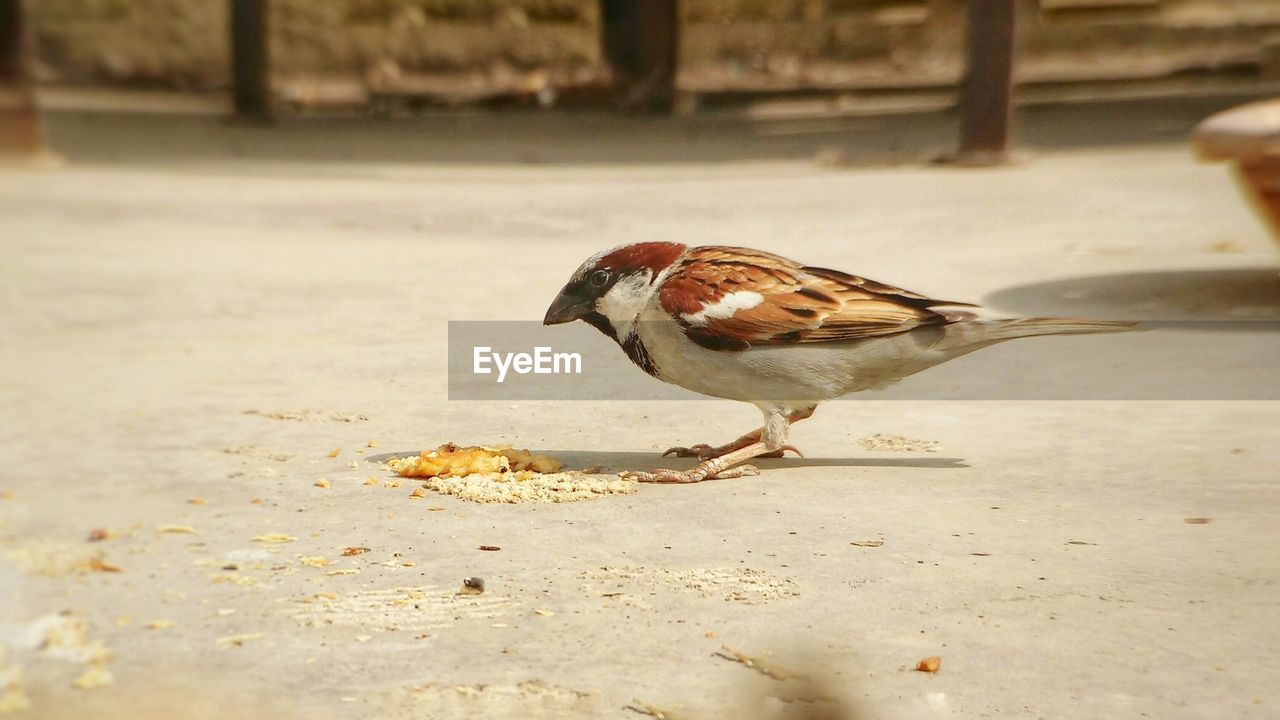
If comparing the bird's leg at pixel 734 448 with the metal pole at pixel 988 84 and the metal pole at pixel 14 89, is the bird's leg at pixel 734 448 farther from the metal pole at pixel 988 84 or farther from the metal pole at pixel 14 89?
the metal pole at pixel 988 84

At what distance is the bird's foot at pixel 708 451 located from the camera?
473cm

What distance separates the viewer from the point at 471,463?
4668mm

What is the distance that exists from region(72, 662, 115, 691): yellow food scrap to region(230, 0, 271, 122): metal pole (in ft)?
44.5

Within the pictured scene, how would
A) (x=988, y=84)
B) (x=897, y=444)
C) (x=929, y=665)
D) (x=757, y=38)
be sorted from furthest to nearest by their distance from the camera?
(x=757, y=38) < (x=988, y=84) < (x=897, y=444) < (x=929, y=665)

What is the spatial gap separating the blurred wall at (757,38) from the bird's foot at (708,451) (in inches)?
485

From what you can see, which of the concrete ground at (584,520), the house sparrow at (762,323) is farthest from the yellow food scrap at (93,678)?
the house sparrow at (762,323)

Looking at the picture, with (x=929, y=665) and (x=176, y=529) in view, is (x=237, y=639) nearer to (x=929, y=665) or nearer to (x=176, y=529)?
(x=176, y=529)

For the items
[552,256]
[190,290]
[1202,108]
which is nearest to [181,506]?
[190,290]

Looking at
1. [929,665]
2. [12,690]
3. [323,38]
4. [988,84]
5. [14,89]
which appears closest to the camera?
[12,690]

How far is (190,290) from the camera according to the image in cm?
797

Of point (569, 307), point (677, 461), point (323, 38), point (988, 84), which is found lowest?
point (677, 461)

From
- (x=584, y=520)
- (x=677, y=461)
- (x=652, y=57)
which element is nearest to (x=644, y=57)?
(x=652, y=57)

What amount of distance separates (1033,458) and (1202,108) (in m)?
10.5

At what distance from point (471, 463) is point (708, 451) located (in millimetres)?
688
